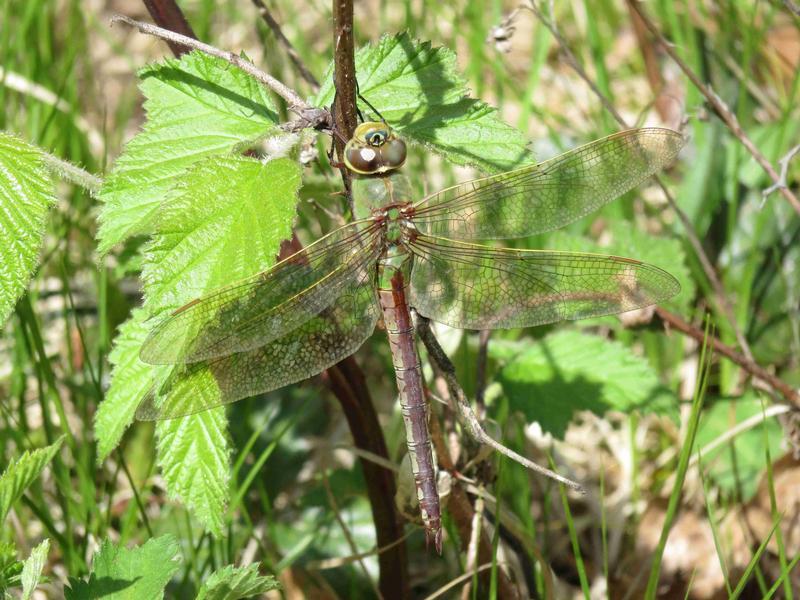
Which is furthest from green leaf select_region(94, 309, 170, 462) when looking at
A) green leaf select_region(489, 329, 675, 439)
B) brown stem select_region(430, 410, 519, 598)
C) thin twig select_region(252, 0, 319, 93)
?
green leaf select_region(489, 329, 675, 439)

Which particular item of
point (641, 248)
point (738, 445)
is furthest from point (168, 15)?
point (738, 445)

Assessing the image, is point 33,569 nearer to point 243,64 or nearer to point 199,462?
point 199,462

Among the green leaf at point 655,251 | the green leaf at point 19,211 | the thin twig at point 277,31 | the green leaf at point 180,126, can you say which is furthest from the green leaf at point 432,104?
the green leaf at point 655,251

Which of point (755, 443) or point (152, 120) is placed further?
point (755, 443)

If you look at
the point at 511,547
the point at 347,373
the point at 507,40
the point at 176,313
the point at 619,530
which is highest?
the point at 507,40

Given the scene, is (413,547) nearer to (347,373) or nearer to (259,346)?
(347,373)

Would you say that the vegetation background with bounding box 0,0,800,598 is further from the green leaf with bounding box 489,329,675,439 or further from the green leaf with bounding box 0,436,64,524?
the green leaf with bounding box 0,436,64,524

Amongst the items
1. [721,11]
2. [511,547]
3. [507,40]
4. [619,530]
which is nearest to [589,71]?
[721,11]

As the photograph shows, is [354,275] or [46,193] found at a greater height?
[46,193]
